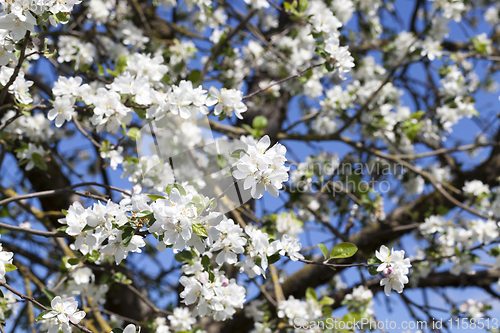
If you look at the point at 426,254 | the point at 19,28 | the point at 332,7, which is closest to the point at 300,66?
the point at 332,7

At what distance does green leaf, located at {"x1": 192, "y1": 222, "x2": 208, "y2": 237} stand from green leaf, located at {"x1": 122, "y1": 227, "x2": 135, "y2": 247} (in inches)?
6.8

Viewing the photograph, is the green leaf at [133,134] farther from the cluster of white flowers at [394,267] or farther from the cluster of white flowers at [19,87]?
the cluster of white flowers at [394,267]

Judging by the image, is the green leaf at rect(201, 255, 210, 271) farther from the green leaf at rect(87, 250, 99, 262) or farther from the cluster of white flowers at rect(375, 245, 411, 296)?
the cluster of white flowers at rect(375, 245, 411, 296)

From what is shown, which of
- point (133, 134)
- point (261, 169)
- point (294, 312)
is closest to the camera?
point (261, 169)

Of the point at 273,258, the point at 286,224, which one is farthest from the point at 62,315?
the point at 286,224

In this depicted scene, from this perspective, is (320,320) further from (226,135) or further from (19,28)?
(19,28)

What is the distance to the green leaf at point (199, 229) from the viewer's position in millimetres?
1078

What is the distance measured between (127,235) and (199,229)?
20 cm

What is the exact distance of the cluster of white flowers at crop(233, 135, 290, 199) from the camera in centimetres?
108

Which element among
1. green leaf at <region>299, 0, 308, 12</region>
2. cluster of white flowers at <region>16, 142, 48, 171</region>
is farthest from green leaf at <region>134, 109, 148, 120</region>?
green leaf at <region>299, 0, 308, 12</region>

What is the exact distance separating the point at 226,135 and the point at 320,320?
1.26 metres

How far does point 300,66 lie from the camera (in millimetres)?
2766

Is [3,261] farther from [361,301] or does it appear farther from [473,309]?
[473,309]

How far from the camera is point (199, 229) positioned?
1087 mm
